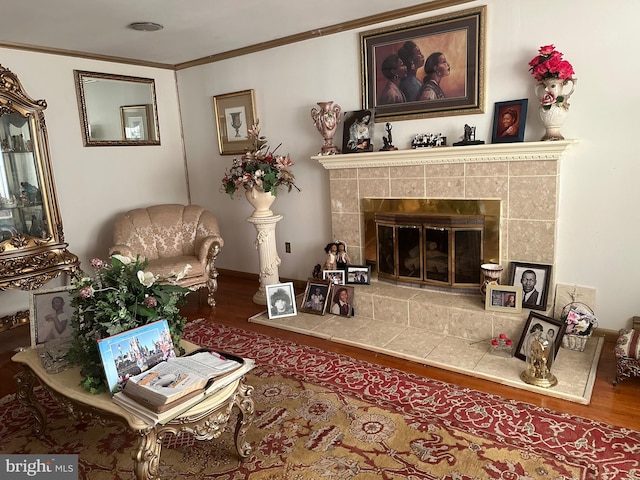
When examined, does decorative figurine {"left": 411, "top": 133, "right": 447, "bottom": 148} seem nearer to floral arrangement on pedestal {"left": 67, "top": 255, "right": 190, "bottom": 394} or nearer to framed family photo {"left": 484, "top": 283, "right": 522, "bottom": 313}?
framed family photo {"left": 484, "top": 283, "right": 522, "bottom": 313}

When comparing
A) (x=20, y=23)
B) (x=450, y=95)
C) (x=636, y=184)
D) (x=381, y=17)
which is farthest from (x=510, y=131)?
(x=20, y=23)

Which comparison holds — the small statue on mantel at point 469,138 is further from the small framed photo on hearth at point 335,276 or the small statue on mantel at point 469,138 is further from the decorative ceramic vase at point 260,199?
the decorative ceramic vase at point 260,199

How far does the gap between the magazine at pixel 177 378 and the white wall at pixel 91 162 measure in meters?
2.92

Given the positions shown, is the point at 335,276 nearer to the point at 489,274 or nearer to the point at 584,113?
the point at 489,274

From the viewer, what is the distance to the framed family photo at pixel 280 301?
3.89 metres

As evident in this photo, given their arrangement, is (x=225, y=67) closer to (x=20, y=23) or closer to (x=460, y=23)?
(x=20, y=23)

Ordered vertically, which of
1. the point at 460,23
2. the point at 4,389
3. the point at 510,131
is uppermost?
the point at 460,23

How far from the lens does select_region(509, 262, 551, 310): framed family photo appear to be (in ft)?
10.2

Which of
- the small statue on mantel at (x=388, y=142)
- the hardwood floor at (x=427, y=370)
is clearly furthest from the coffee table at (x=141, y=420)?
the small statue on mantel at (x=388, y=142)

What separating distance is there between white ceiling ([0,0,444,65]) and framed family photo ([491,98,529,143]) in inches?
39.7

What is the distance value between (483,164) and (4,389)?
3588 mm

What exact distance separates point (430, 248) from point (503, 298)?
710mm

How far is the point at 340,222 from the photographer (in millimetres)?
4133

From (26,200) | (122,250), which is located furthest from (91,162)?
(122,250)
